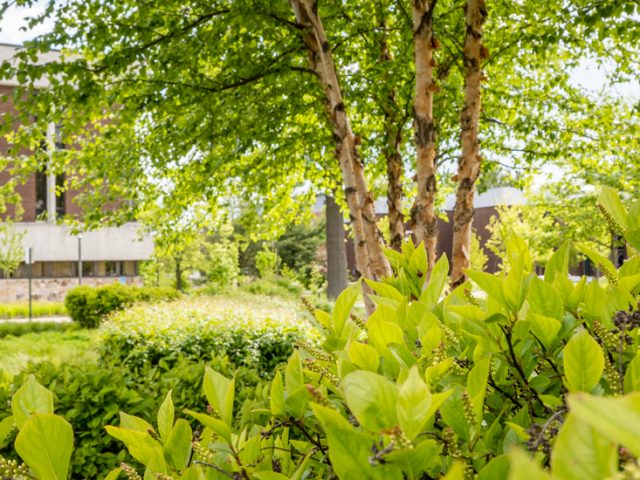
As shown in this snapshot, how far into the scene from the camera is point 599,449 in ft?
1.63

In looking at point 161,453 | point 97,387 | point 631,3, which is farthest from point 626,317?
point 631,3

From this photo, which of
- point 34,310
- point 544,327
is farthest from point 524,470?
point 34,310

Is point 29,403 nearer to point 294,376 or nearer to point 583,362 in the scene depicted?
point 294,376

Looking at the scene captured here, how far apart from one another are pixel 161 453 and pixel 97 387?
3.75 metres

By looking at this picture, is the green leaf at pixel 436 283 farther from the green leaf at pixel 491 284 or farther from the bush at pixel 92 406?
the bush at pixel 92 406

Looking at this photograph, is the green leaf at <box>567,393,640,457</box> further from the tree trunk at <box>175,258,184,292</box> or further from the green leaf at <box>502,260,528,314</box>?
the tree trunk at <box>175,258,184,292</box>

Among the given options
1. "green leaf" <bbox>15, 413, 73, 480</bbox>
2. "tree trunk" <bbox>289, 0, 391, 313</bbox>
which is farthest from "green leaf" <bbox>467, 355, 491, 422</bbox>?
"tree trunk" <bbox>289, 0, 391, 313</bbox>

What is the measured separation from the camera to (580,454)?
0.51 meters

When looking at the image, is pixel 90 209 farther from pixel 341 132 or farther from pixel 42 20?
pixel 341 132

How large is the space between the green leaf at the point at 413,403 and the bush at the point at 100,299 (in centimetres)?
1983

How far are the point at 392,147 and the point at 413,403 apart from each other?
22.0 ft

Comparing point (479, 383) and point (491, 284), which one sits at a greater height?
point (491, 284)

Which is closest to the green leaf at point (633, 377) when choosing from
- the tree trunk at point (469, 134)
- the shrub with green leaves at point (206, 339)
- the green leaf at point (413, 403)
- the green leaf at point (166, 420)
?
the green leaf at point (413, 403)

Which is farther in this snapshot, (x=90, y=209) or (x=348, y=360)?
(x=90, y=209)
